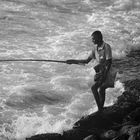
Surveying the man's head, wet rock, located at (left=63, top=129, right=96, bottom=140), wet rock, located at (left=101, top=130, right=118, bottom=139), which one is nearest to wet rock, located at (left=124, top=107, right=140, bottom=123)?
wet rock, located at (left=101, top=130, right=118, bottom=139)

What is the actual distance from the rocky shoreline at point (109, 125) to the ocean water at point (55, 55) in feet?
6.09

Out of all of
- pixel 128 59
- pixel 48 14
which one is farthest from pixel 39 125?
pixel 48 14

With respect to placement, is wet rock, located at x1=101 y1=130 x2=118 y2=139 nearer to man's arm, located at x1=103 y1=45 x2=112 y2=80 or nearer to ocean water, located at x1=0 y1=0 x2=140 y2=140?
man's arm, located at x1=103 y1=45 x2=112 y2=80

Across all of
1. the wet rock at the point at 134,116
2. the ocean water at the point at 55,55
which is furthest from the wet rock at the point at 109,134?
the ocean water at the point at 55,55

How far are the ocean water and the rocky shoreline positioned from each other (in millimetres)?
1857

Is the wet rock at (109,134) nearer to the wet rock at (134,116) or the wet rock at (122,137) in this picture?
the wet rock at (122,137)

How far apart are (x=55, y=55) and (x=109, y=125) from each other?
26.7ft

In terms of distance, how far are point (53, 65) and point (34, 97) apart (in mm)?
2930

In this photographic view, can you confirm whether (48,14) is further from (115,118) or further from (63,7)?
(115,118)

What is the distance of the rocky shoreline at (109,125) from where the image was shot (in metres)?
9.20

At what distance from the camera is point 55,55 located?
17953 mm

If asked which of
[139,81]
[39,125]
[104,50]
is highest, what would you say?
[104,50]

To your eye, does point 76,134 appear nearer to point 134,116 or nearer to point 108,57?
point 134,116

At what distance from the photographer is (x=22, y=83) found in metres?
15.1
